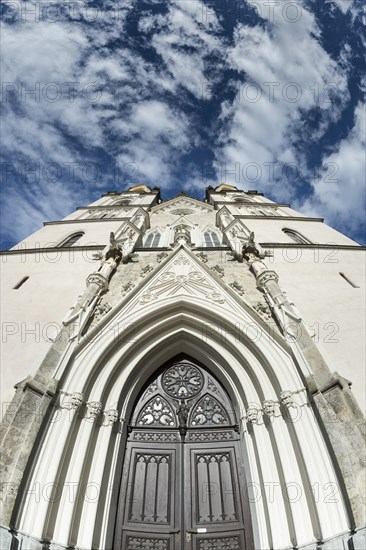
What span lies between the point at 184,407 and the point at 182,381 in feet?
2.45

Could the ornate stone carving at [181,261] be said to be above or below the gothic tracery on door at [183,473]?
above

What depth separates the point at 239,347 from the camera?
805 cm

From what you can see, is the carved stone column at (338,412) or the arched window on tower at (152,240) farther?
the arched window on tower at (152,240)

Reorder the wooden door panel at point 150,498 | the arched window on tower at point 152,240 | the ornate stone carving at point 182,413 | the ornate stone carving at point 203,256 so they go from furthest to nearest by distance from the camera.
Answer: the arched window on tower at point 152,240
the ornate stone carving at point 203,256
the ornate stone carving at point 182,413
the wooden door panel at point 150,498

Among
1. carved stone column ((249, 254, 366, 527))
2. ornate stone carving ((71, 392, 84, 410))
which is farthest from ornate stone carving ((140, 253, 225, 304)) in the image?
ornate stone carving ((71, 392, 84, 410))

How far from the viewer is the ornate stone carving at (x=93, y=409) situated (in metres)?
6.88

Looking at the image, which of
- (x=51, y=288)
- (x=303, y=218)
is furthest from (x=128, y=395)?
(x=303, y=218)

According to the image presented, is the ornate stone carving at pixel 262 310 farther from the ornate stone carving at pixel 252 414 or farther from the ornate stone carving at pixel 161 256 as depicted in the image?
the ornate stone carving at pixel 161 256

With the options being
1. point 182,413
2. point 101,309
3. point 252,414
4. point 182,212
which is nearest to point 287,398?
point 252,414

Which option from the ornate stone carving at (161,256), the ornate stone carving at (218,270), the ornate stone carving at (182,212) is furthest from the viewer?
the ornate stone carving at (182,212)

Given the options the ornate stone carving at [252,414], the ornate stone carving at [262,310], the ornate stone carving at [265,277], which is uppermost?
the ornate stone carving at [265,277]

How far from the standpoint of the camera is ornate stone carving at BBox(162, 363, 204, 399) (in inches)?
328

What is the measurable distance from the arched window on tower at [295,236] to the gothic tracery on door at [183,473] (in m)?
9.36

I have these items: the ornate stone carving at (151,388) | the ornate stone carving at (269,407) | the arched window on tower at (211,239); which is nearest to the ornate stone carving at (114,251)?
the ornate stone carving at (151,388)
